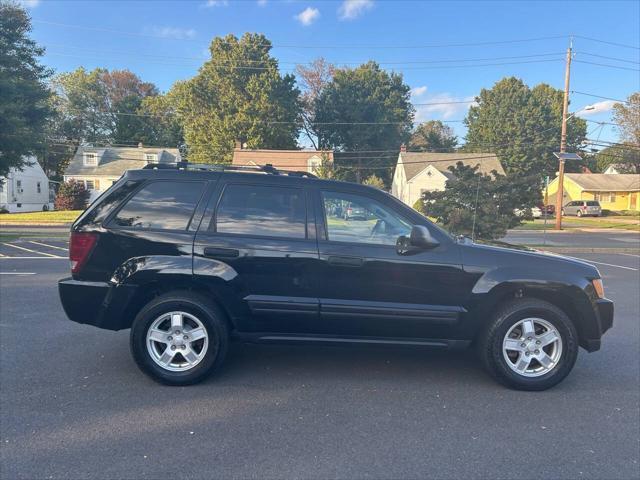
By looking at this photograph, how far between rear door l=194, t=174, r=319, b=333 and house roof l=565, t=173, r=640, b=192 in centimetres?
6120

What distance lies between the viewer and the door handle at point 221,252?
159 inches

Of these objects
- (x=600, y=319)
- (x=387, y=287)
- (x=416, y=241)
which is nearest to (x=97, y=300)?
(x=387, y=287)

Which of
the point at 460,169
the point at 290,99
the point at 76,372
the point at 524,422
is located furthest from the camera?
the point at 290,99

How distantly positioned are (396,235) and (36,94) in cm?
1985

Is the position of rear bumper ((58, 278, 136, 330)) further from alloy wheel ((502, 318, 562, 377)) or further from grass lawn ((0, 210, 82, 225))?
grass lawn ((0, 210, 82, 225))

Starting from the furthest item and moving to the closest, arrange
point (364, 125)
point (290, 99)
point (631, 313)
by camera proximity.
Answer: point (364, 125), point (290, 99), point (631, 313)

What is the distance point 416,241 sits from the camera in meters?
3.91

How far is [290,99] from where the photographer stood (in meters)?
53.2

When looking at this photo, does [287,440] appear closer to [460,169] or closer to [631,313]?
[631,313]

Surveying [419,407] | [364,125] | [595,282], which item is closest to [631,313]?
[595,282]

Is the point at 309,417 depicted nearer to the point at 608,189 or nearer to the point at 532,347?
the point at 532,347

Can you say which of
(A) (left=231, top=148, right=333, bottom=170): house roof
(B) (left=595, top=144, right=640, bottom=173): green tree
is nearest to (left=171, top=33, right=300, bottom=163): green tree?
(A) (left=231, top=148, right=333, bottom=170): house roof

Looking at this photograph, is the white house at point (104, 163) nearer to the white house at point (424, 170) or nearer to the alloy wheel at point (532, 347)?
the white house at point (424, 170)

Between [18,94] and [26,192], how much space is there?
3613 cm
